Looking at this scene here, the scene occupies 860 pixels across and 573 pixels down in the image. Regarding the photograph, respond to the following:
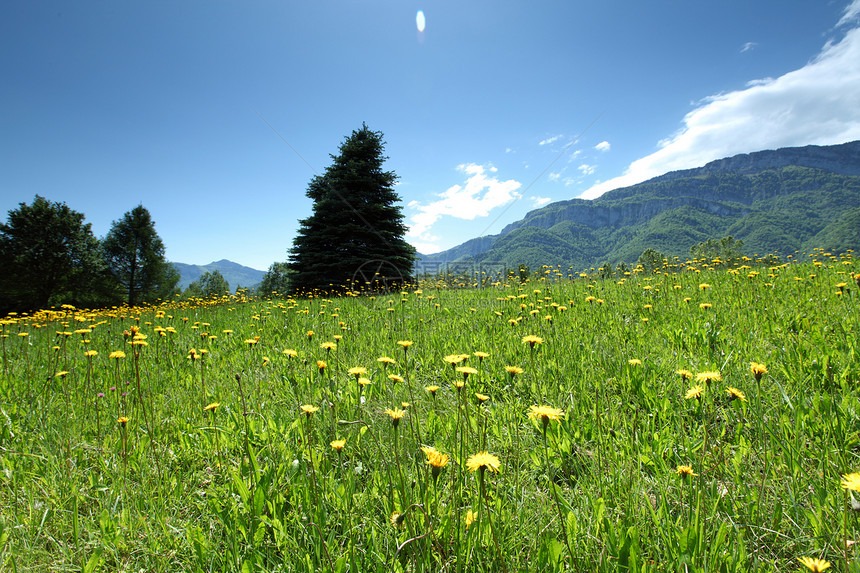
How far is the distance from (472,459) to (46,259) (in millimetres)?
37086

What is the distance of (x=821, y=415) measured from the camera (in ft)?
5.29

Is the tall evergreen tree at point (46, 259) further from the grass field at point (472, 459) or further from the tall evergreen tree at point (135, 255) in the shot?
the grass field at point (472, 459)

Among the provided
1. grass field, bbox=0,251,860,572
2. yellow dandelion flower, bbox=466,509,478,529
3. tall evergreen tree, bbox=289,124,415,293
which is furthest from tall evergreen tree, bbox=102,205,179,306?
yellow dandelion flower, bbox=466,509,478,529

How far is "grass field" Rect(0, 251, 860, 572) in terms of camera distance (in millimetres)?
1106

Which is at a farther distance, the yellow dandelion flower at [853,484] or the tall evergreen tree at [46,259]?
the tall evergreen tree at [46,259]

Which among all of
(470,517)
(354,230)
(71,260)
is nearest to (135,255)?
(71,260)

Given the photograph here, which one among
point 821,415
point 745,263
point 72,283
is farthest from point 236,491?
point 72,283

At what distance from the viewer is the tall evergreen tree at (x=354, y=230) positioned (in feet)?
49.0

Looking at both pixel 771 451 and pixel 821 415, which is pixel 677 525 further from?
pixel 821 415

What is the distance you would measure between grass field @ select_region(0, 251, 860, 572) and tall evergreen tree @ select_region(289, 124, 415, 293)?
38.7 feet

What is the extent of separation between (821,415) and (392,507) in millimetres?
2025

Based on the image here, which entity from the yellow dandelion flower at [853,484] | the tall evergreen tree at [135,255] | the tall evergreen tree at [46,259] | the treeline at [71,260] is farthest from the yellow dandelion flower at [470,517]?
the tall evergreen tree at [135,255]

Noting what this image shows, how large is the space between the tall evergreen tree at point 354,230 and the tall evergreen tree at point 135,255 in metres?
25.6

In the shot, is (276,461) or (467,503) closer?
(467,503)
